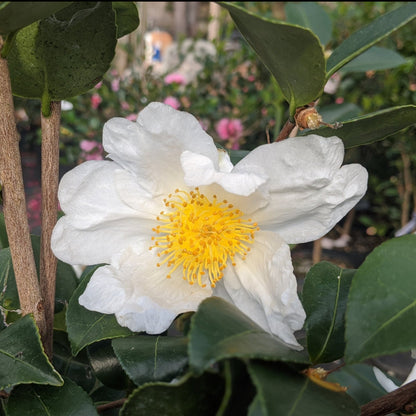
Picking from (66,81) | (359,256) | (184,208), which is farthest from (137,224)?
(359,256)

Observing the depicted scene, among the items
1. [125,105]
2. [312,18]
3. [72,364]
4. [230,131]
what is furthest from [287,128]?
[125,105]

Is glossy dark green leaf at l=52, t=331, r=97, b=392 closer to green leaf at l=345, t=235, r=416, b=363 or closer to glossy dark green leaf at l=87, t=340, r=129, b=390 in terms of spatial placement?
glossy dark green leaf at l=87, t=340, r=129, b=390

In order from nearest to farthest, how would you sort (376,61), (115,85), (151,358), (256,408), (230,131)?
(256,408), (151,358), (376,61), (230,131), (115,85)

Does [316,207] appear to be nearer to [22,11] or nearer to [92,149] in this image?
[22,11]

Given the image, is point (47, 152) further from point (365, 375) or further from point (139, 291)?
point (365, 375)

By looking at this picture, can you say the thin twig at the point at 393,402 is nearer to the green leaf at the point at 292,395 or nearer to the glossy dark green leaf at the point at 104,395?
the green leaf at the point at 292,395
